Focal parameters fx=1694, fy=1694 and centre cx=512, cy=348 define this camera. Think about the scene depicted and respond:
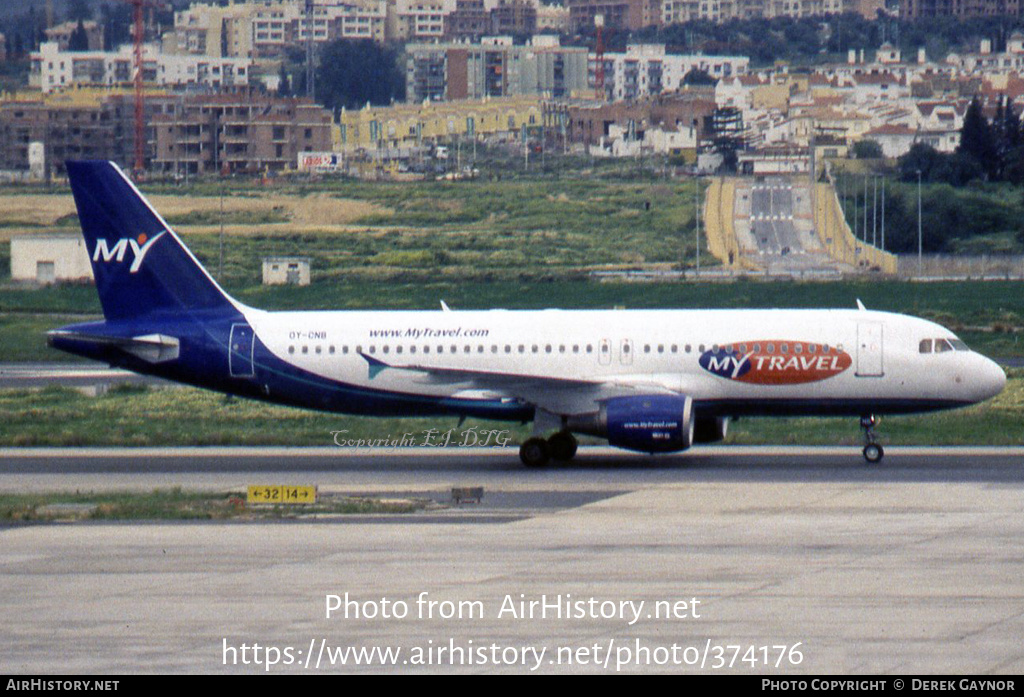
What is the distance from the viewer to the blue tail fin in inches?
1706

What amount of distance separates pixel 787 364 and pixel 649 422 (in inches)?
149

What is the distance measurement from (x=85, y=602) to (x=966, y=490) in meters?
19.3

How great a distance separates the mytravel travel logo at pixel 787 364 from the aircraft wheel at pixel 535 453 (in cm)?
484

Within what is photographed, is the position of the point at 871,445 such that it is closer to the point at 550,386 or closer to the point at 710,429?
the point at 710,429

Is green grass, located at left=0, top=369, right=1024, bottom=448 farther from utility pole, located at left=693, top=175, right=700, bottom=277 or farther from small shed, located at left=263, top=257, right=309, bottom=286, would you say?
utility pole, located at left=693, top=175, right=700, bottom=277

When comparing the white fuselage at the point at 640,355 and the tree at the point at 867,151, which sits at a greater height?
the tree at the point at 867,151

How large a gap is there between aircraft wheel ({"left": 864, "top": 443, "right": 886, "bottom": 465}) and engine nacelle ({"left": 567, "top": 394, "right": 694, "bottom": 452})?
4.32 m

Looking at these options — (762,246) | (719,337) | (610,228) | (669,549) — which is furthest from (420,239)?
(669,549)

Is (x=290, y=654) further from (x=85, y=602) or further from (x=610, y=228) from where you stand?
(x=610, y=228)

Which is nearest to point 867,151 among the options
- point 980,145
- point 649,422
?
point 980,145

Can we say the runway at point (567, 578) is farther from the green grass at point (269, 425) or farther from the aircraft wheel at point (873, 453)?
the green grass at point (269, 425)

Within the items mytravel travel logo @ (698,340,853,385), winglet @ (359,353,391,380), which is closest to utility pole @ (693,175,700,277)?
winglet @ (359,353,391,380)

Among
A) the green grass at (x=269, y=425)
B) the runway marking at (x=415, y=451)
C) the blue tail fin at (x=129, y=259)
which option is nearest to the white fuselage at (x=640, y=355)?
the blue tail fin at (x=129, y=259)

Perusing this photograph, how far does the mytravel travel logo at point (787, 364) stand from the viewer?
40812 millimetres
